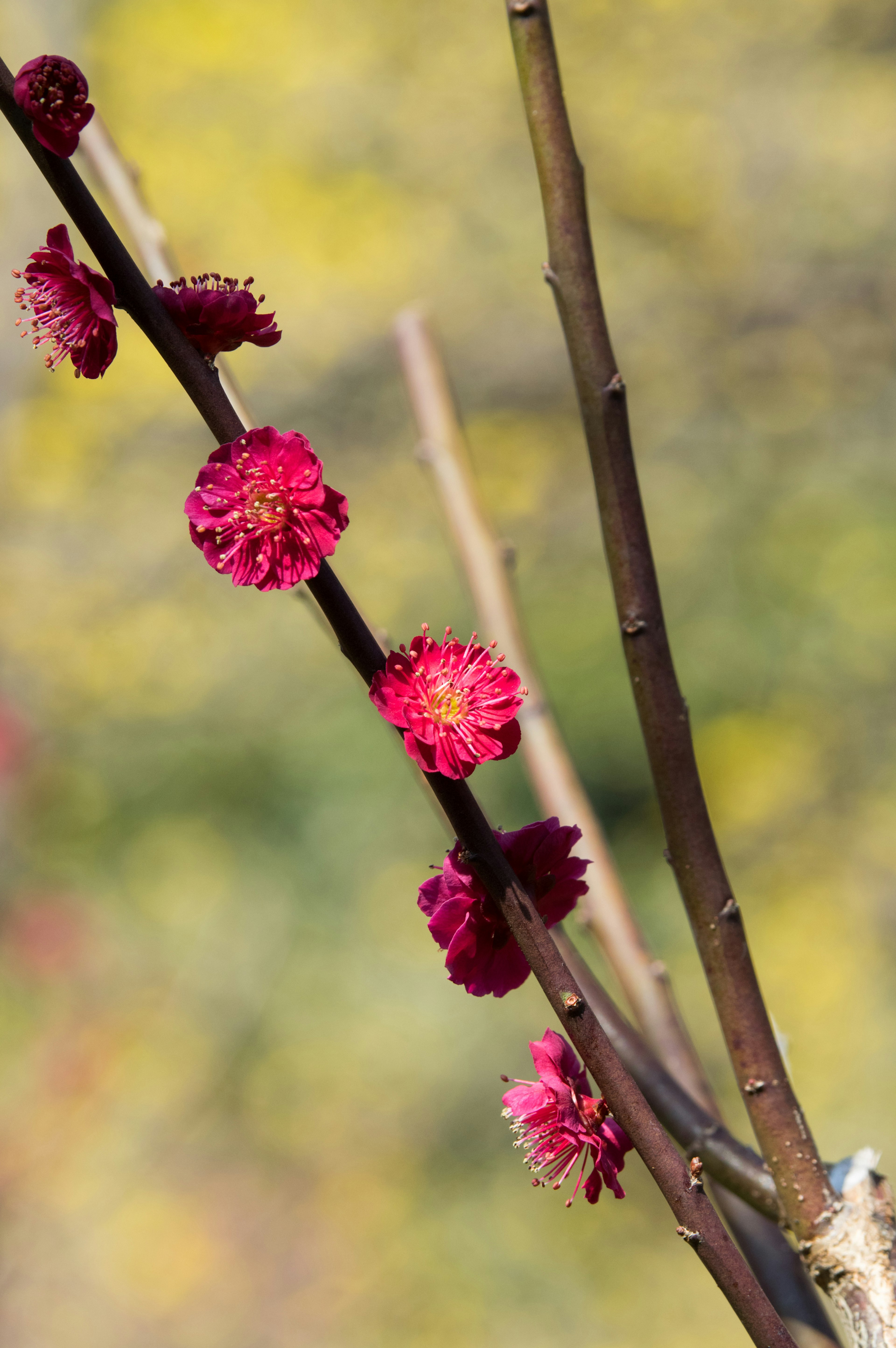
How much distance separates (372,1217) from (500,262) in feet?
7.84

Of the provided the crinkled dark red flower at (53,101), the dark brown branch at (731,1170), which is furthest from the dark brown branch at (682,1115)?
the crinkled dark red flower at (53,101)

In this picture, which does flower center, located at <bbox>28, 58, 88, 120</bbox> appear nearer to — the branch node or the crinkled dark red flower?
the crinkled dark red flower

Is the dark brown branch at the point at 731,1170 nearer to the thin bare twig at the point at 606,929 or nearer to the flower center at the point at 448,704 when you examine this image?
the thin bare twig at the point at 606,929

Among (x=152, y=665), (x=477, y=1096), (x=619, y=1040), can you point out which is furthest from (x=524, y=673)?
(x=152, y=665)

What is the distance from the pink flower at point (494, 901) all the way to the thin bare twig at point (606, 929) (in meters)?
0.07

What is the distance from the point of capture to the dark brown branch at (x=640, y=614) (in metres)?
0.46

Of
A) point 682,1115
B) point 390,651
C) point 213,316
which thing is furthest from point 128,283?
point 682,1115

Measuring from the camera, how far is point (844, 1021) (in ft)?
6.82

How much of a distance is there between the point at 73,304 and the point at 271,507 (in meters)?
0.09

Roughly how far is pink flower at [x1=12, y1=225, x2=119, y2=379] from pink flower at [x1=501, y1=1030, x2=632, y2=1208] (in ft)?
0.83

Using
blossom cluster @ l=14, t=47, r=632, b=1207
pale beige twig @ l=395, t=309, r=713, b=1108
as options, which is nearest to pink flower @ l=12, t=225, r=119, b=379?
blossom cluster @ l=14, t=47, r=632, b=1207

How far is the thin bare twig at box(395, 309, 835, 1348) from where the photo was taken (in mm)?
492

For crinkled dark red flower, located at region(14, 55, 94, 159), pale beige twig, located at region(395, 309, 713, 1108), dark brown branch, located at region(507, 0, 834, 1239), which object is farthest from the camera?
pale beige twig, located at region(395, 309, 713, 1108)

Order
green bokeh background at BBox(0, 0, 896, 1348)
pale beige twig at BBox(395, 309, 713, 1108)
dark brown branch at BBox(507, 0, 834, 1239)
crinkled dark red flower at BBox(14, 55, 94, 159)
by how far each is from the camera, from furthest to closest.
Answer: green bokeh background at BBox(0, 0, 896, 1348) → pale beige twig at BBox(395, 309, 713, 1108) → dark brown branch at BBox(507, 0, 834, 1239) → crinkled dark red flower at BBox(14, 55, 94, 159)
